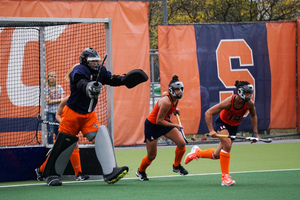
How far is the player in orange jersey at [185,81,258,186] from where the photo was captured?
642cm

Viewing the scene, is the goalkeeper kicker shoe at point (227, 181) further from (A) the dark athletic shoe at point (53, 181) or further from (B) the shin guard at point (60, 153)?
(A) the dark athletic shoe at point (53, 181)

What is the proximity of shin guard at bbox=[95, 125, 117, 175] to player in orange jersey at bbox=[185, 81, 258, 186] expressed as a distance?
1490 mm

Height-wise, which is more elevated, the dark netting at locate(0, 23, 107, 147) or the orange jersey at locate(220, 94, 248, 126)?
the dark netting at locate(0, 23, 107, 147)

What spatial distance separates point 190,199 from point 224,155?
1342 millimetres

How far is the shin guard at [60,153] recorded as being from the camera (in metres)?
6.32

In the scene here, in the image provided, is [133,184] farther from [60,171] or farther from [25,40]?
[25,40]

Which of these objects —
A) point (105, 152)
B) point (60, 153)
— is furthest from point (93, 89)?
point (60, 153)

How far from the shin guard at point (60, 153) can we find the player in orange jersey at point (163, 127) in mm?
1290

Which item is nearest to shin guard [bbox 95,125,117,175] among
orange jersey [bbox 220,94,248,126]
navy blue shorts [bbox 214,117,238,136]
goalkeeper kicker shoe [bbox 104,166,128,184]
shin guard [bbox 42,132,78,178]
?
goalkeeper kicker shoe [bbox 104,166,128,184]

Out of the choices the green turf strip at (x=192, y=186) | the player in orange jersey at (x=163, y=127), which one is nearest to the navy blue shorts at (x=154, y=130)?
the player in orange jersey at (x=163, y=127)

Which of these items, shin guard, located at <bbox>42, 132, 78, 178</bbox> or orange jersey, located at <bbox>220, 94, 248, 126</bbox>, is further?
orange jersey, located at <bbox>220, 94, 248, 126</bbox>

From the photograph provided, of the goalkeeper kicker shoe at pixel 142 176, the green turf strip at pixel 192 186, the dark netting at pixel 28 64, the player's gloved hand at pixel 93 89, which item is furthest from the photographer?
the dark netting at pixel 28 64

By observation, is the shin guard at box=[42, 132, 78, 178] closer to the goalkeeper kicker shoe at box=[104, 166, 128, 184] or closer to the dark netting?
the goalkeeper kicker shoe at box=[104, 166, 128, 184]

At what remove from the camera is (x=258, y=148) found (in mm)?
11266
